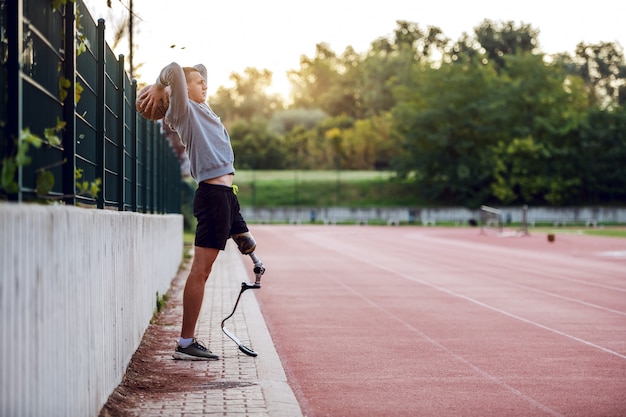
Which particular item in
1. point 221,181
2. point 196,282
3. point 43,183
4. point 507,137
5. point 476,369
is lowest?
point 476,369

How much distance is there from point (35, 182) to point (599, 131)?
76.1m

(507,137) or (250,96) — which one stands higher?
(250,96)

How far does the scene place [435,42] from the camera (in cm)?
12812

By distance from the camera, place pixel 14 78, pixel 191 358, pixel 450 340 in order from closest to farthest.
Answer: pixel 14 78 → pixel 191 358 → pixel 450 340

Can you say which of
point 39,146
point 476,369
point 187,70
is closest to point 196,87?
point 187,70

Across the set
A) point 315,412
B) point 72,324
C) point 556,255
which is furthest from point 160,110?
point 556,255

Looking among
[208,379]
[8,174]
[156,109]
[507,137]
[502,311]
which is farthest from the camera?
[507,137]

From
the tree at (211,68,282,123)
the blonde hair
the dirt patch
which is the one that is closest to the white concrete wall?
the dirt patch

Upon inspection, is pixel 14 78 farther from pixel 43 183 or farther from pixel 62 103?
pixel 62 103

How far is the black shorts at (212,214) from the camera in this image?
766cm

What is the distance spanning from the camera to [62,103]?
5.70m

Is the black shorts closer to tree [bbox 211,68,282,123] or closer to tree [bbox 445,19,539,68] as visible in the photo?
tree [bbox 445,19,539,68]

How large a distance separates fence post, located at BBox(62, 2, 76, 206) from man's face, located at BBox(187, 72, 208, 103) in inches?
80.0

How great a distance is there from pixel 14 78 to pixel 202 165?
11.3 feet
